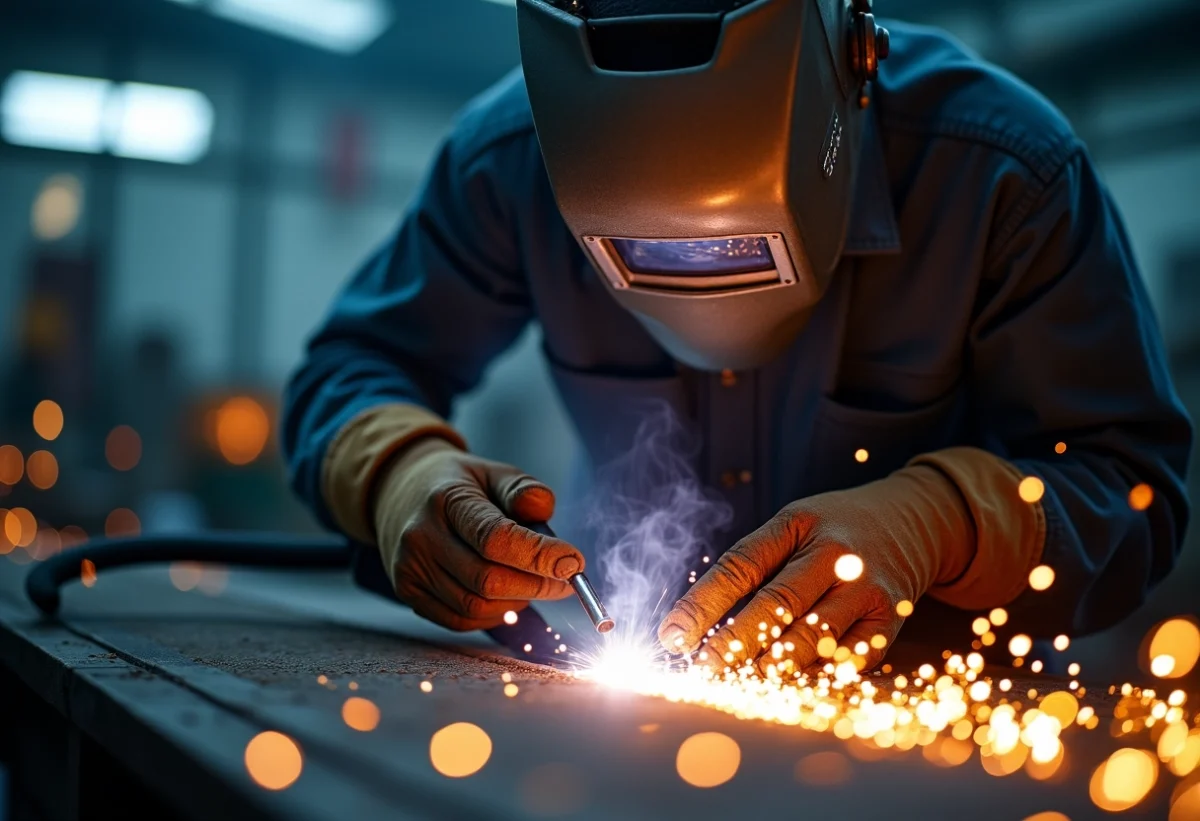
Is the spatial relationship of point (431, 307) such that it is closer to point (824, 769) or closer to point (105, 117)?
point (824, 769)

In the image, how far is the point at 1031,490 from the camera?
1159 millimetres

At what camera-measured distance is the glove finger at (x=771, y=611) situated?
38.7 inches

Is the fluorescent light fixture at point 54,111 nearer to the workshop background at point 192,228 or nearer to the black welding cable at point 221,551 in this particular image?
the workshop background at point 192,228

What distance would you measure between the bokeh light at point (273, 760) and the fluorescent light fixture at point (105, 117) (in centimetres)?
584

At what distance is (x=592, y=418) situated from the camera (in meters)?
1.60

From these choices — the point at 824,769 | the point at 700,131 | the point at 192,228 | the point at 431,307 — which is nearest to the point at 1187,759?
the point at 824,769

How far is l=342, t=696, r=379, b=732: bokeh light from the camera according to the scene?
2.30 ft

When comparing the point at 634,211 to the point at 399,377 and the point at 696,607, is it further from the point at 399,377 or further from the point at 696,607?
the point at 399,377

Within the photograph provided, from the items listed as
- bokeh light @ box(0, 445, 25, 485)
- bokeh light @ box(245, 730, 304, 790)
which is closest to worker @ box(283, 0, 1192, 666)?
bokeh light @ box(245, 730, 304, 790)

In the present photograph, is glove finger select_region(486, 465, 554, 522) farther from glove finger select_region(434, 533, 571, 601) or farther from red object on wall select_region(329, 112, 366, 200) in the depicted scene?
red object on wall select_region(329, 112, 366, 200)

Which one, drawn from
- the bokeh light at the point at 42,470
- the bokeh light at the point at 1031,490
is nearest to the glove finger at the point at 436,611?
the bokeh light at the point at 1031,490

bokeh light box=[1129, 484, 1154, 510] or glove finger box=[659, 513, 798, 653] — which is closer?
glove finger box=[659, 513, 798, 653]

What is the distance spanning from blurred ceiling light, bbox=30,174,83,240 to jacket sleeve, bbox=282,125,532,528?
15.2 ft

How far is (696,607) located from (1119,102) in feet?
13.3
